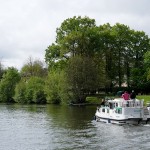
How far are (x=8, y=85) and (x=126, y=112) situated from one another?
83500mm

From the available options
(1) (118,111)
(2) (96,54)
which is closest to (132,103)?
(1) (118,111)

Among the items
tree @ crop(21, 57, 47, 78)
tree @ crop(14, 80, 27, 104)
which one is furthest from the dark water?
tree @ crop(21, 57, 47, 78)

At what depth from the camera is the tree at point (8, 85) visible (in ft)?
417

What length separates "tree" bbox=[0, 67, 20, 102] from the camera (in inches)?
5000

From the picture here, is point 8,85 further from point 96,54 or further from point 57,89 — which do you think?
point 96,54

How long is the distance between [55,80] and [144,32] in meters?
28.6

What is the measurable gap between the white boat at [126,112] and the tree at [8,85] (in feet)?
248

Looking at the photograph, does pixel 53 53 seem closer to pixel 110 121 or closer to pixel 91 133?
pixel 110 121

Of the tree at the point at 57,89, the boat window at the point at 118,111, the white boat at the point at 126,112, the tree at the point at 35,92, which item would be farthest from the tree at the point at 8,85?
the boat window at the point at 118,111

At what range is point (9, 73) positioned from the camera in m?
134

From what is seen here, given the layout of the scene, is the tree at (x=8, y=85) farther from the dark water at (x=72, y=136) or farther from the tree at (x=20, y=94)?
the dark water at (x=72, y=136)

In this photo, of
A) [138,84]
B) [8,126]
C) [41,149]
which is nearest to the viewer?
[41,149]

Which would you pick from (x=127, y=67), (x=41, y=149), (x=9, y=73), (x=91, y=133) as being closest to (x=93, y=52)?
(x=127, y=67)

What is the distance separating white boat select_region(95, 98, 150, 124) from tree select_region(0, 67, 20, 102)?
248 ft
